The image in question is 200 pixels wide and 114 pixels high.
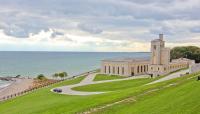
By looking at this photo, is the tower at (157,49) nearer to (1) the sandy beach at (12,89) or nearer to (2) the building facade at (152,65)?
(2) the building facade at (152,65)

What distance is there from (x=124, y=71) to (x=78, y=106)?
61.2 m

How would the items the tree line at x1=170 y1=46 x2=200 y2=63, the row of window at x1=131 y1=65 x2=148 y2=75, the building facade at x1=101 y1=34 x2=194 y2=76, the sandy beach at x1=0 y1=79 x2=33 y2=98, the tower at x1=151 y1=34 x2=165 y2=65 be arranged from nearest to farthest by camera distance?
the sandy beach at x1=0 y1=79 x2=33 y2=98 < the building facade at x1=101 y1=34 x2=194 y2=76 < the tower at x1=151 y1=34 x2=165 y2=65 < the row of window at x1=131 y1=65 x2=148 y2=75 < the tree line at x1=170 y1=46 x2=200 y2=63

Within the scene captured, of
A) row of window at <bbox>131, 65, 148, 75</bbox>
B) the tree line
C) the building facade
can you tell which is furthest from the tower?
the tree line

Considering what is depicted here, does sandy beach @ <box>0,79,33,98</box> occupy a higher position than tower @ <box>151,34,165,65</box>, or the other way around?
tower @ <box>151,34,165,65</box>

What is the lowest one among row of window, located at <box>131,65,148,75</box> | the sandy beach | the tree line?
the sandy beach

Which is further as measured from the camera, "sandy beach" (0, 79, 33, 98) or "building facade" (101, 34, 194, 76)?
"building facade" (101, 34, 194, 76)

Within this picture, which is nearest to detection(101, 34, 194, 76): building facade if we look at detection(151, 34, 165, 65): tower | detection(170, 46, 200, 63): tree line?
detection(151, 34, 165, 65): tower

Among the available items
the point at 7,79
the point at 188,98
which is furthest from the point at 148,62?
the point at 188,98

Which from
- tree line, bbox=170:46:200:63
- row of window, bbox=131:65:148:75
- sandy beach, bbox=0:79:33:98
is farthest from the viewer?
tree line, bbox=170:46:200:63

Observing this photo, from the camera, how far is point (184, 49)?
445ft

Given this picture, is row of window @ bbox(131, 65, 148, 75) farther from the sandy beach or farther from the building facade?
the sandy beach

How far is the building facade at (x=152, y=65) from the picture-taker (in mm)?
91400

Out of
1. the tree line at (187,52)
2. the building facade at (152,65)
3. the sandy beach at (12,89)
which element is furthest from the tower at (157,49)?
the tree line at (187,52)

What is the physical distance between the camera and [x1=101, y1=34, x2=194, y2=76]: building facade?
91.4 metres
